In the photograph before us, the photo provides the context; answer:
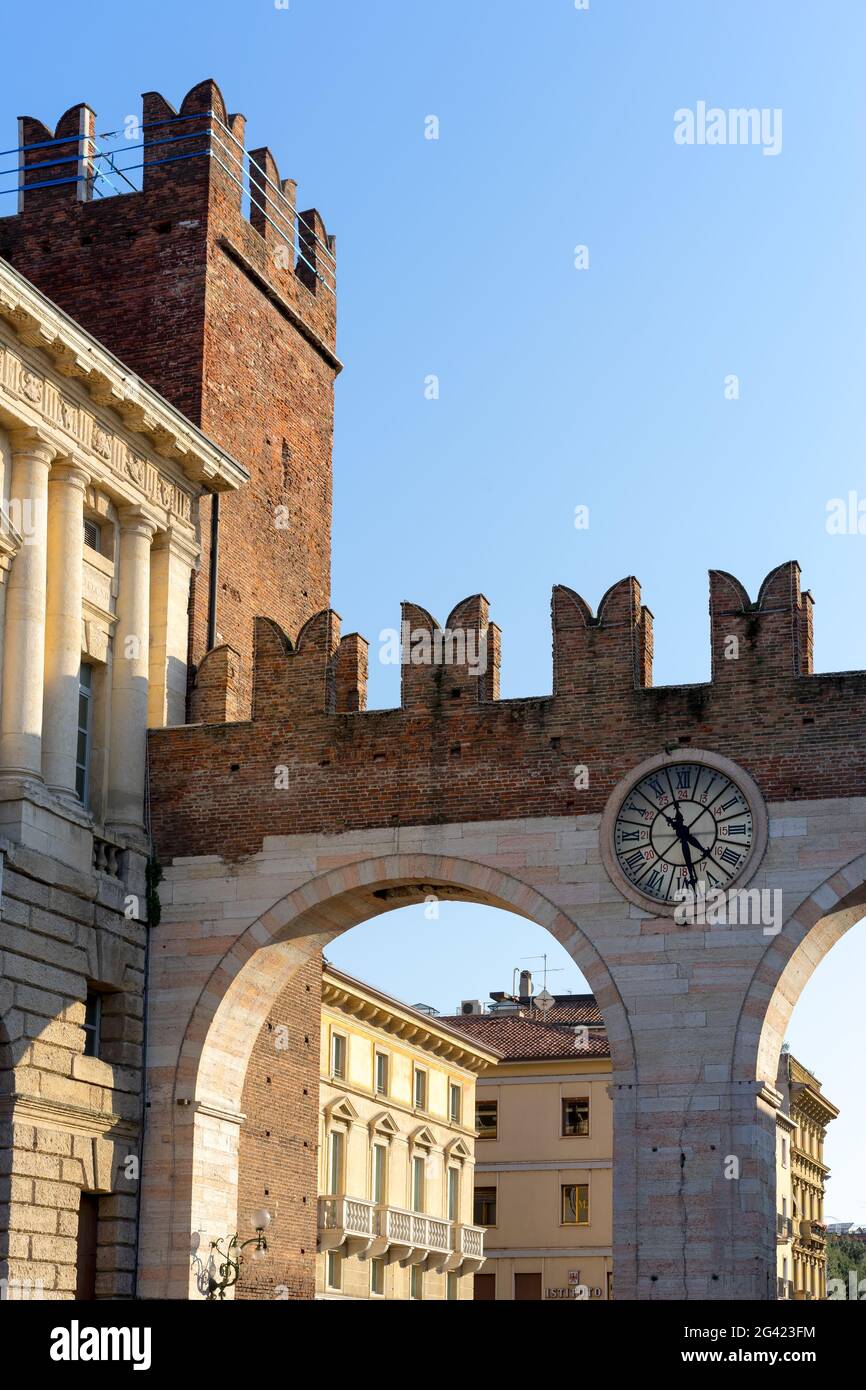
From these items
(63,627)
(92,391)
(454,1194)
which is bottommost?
(454,1194)

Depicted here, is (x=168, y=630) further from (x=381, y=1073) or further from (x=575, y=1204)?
(x=575, y=1204)

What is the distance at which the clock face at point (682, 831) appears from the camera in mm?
26312

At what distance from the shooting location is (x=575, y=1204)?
69.8 metres

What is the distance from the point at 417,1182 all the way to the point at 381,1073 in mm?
5110

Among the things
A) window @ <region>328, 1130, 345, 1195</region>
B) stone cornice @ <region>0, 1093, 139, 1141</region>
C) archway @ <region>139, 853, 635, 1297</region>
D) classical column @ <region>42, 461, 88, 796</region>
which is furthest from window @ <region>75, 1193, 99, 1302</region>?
window @ <region>328, 1130, 345, 1195</region>

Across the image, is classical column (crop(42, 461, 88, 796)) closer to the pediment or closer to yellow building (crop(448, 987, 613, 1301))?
the pediment

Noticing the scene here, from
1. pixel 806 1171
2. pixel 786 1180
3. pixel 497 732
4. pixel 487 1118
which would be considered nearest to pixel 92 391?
pixel 497 732

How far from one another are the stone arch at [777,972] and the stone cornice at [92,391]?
10.5 m

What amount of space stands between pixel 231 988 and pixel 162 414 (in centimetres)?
772
